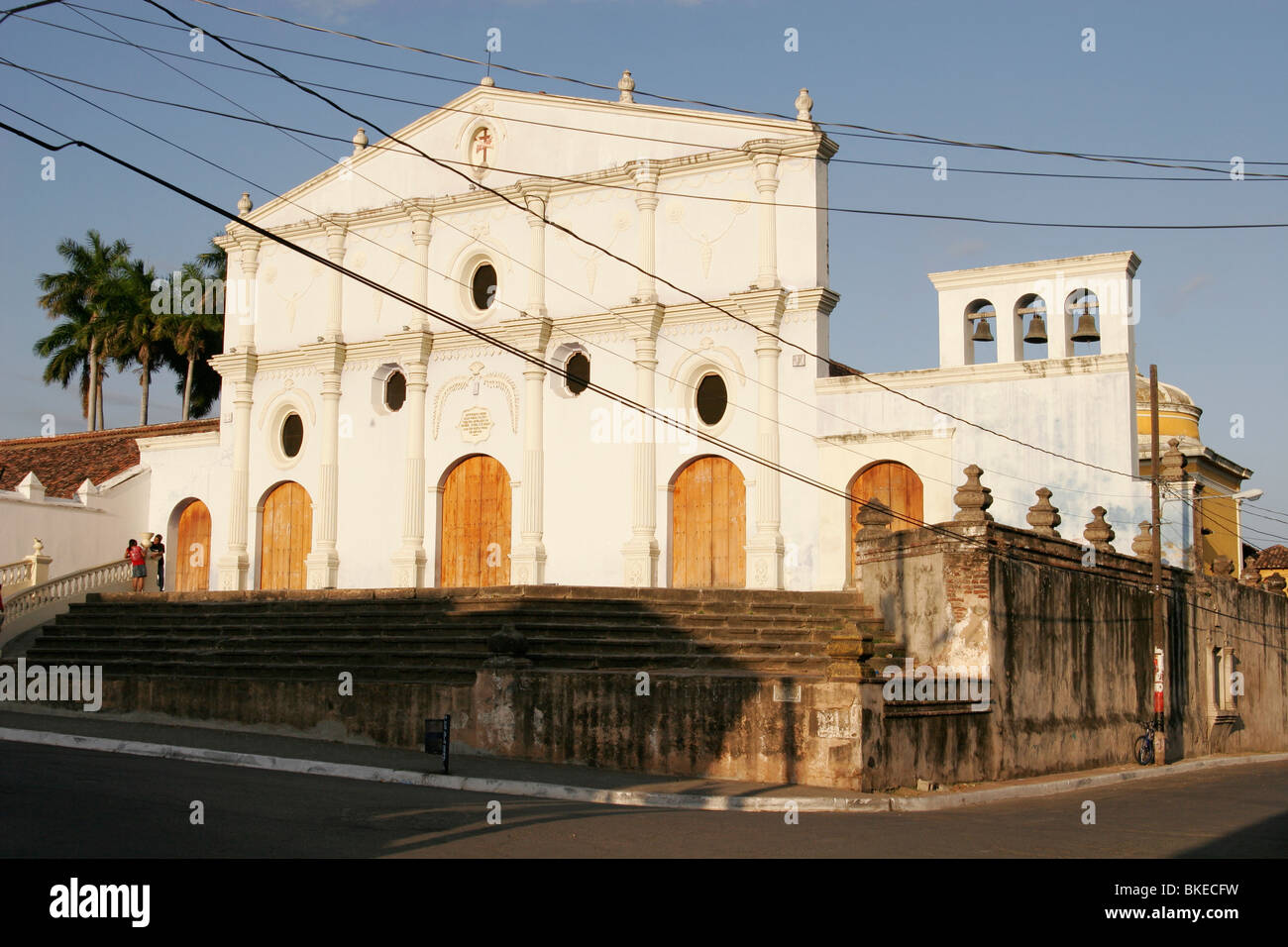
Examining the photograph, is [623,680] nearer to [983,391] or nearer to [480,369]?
[983,391]

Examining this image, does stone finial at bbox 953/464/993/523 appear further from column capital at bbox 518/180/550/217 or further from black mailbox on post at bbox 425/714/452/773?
column capital at bbox 518/180/550/217

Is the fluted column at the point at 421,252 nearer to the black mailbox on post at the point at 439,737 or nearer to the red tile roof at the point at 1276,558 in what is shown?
the black mailbox on post at the point at 439,737

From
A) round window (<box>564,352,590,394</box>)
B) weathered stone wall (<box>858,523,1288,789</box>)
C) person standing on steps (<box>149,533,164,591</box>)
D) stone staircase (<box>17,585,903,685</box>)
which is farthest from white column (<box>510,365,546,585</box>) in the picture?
person standing on steps (<box>149,533,164,591</box>)

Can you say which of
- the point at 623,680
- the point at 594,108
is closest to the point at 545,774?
the point at 623,680

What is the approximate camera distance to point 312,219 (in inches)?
1196

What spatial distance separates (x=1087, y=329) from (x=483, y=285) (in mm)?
12167

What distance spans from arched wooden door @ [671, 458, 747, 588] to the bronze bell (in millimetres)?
6457

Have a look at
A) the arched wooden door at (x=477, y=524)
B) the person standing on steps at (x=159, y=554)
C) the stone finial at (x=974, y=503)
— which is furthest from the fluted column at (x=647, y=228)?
the person standing on steps at (x=159, y=554)

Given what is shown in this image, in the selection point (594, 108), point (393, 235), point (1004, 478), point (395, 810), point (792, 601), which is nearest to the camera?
point (395, 810)

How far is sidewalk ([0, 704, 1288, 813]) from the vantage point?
14414 millimetres

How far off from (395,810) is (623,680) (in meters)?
4.90

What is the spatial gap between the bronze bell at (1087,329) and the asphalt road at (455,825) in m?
10.1

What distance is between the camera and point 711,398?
86.6 feet

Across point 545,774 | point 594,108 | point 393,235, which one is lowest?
point 545,774
